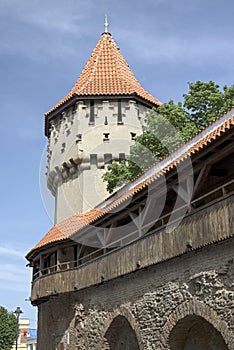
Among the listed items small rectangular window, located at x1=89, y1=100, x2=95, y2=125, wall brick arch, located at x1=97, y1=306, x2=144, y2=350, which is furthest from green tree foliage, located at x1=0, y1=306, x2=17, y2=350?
wall brick arch, located at x1=97, y1=306, x2=144, y2=350

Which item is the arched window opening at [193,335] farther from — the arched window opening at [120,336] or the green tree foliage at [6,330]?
the green tree foliage at [6,330]

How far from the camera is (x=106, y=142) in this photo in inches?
1078

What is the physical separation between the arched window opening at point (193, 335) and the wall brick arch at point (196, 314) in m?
0.12

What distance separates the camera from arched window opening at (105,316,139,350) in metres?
16.6

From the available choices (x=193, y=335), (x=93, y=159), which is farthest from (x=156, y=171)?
(x=93, y=159)

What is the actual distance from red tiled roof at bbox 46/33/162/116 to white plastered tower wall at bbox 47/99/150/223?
61cm

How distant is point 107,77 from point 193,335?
1849 cm

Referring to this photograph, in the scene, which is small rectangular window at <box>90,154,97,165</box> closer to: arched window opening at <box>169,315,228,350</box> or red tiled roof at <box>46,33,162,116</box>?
red tiled roof at <box>46,33,162,116</box>

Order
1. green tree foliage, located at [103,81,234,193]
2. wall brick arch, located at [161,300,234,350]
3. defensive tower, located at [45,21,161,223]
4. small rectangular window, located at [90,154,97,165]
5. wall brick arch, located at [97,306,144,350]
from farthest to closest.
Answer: small rectangular window, located at [90,154,97,165], defensive tower, located at [45,21,161,223], green tree foliage, located at [103,81,234,193], wall brick arch, located at [97,306,144,350], wall brick arch, located at [161,300,234,350]

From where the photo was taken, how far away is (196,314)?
1212 cm

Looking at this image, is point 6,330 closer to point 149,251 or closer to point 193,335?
point 149,251

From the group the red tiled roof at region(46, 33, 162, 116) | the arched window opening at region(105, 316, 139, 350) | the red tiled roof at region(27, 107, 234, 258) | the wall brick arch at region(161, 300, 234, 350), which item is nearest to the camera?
the wall brick arch at region(161, 300, 234, 350)

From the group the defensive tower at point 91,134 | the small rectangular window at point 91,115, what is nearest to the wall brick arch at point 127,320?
the defensive tower at point 91,134

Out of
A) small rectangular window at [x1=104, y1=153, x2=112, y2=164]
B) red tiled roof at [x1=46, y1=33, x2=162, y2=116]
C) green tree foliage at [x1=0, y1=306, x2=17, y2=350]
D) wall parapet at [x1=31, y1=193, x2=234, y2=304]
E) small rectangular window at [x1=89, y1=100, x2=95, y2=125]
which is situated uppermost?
red tiled roof at [x1=46, y1=33, x2=162, y2=116]
